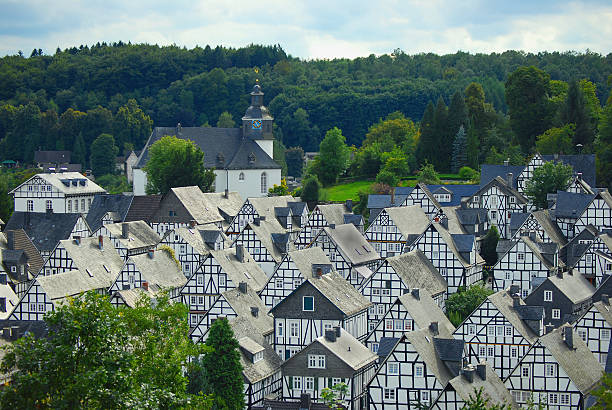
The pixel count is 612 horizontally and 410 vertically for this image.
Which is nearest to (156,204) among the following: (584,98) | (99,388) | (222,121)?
(584,98)

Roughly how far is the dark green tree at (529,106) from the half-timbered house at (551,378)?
5639cm

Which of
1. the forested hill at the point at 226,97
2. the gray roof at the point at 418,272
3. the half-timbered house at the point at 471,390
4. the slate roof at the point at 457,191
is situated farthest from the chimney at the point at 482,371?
the forested hill at the point at 226,97

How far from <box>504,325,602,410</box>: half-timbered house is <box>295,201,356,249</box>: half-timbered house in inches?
1063

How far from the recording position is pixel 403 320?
59.0 meters

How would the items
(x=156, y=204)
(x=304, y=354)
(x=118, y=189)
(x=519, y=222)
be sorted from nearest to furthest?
(x=304, y=354), (x=519, y=222), (x=156, y=204), (x=118, y=189)

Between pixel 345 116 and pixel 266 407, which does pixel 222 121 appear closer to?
pixel 345 116

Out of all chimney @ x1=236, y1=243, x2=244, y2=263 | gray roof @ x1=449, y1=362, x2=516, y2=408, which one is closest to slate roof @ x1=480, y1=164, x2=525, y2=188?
chimney @ x1=236, y1=243, x2=244, y2=263

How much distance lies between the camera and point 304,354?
54625mm

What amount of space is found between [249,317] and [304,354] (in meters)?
6.63

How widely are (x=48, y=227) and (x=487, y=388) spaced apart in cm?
4842

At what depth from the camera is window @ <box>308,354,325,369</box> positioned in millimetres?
54281

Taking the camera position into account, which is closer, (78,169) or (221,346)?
(221,346)

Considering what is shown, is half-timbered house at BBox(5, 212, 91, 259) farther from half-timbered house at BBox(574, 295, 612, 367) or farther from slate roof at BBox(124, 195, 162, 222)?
half-timbered house at BBox(574, 295, 612, 367)

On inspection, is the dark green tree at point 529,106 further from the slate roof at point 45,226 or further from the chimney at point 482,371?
the chimney at point 482,371
